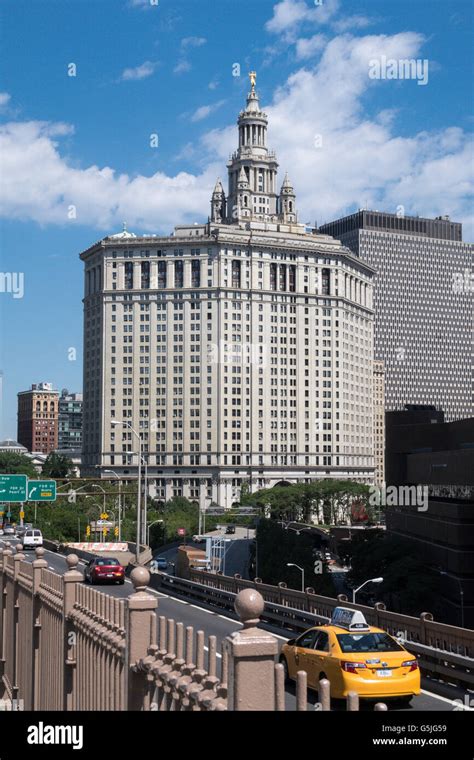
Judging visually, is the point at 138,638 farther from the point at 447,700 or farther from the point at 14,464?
the point at 14,464

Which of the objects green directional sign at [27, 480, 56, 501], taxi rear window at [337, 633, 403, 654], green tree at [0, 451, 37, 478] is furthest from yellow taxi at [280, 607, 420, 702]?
green tree at [0, 451, 37, 478]

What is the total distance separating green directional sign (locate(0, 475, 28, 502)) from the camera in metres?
42.2

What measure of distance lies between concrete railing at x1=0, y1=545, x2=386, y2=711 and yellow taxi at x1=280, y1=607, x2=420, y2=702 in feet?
14.6

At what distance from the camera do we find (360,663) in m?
14.0

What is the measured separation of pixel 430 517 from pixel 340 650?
48.2 m

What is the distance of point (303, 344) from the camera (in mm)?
179250

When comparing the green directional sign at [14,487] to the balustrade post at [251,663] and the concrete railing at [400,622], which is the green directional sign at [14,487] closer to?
the concrete railing at [400,622]

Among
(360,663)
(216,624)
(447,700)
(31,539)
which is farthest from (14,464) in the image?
(360,663)

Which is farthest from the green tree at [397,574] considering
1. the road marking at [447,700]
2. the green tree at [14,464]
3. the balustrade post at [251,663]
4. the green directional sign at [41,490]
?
the green tree at [14,464]

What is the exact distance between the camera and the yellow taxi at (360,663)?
14.0 metres

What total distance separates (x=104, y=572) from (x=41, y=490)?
1069cm

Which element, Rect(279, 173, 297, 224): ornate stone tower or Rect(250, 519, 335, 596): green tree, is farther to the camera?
Rect(279, 173, 297, 224): ornate stone tower

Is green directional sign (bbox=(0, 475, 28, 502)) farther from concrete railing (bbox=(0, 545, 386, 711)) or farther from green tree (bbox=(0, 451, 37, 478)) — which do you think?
green tree (bbox=(0, 451, 37, 478))

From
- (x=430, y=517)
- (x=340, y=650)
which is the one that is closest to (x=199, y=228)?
(x=430, y=517)
